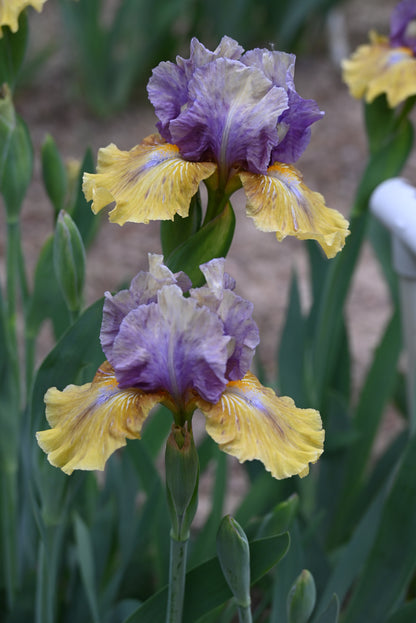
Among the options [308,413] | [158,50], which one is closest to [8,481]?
[308,413]

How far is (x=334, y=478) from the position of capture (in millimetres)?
1343

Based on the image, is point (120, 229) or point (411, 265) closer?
point (411, 265)

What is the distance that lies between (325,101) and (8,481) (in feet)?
8.46

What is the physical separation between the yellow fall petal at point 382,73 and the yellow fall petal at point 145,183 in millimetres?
501

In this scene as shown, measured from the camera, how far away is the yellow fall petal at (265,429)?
56cm

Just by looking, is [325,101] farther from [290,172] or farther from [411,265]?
[290,172]

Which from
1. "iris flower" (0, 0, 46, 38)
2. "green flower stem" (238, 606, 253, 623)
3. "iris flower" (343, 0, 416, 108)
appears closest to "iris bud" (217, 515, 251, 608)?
"green flower stem" (238, 606, 253, 623)

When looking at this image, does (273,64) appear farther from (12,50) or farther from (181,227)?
(12,50)

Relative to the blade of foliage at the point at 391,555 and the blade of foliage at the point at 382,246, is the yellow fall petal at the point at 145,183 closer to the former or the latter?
the blade of foliage at the point at 391,555

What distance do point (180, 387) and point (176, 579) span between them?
194 mm

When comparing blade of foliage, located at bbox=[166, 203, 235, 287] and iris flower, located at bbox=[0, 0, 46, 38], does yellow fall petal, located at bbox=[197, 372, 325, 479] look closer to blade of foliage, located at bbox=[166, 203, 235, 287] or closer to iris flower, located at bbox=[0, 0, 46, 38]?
blade of foliage, located at bbox=[166, 203, 235, 287]

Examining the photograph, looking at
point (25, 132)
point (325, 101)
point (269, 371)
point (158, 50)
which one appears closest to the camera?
point (25, 132)

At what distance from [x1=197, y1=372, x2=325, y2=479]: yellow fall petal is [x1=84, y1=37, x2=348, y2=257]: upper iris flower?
0.14 metres

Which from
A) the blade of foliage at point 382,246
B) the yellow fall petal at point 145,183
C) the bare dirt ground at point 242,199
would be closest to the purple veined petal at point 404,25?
the blade of foliage at point 382,246
